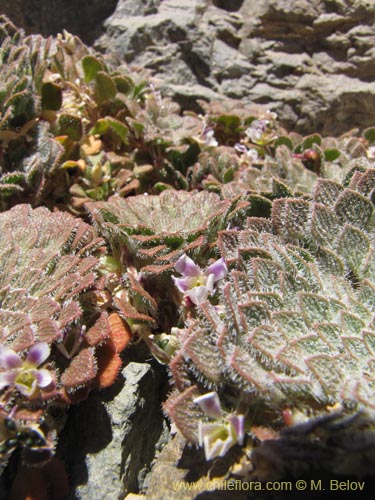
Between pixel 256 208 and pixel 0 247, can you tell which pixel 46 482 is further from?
pixel 256 208

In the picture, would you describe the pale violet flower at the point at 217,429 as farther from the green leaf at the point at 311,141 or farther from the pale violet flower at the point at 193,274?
the green leaf at the point at 311,141

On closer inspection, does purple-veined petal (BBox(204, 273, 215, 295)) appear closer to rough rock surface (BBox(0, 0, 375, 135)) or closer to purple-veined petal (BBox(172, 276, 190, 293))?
purple-veined petal (BBox(172, 276, 190, 293))

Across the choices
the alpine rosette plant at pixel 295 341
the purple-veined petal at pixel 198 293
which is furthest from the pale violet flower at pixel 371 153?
the purple-veined petal at pixel 198 293

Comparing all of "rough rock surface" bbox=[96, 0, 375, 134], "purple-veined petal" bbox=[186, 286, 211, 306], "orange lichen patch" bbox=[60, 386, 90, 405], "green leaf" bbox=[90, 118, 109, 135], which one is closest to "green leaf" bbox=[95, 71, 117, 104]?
"green leaf" bbox=[90, 118, 109, 135]

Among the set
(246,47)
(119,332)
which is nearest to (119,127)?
(119,332)

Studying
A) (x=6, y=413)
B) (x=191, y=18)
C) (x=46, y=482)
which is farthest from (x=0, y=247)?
(x=191, y=18)
